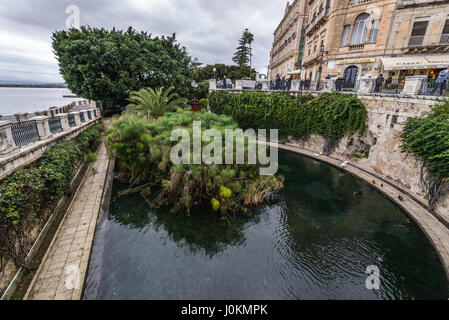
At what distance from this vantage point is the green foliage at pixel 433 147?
24.3 feet

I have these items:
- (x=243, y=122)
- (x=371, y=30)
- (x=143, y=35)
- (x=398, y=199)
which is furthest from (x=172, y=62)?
(x=398, y=199)

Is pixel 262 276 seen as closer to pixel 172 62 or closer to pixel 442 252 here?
pixel 442 252

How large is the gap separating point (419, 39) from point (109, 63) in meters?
24.7

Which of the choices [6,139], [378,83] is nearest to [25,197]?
[6,139]

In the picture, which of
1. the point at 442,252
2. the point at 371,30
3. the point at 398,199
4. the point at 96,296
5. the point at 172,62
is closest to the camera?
the point at 96,296

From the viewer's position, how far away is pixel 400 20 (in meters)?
14.9

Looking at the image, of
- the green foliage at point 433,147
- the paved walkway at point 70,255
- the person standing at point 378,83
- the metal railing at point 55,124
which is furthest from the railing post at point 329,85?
the metal railing at point 55,124

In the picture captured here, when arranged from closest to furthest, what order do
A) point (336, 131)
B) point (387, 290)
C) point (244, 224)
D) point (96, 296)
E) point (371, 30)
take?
1. point (96, 296)
2. point (387, 290)
3. point (244, 224)
4. point (336, 131)
5. point (371, 30)

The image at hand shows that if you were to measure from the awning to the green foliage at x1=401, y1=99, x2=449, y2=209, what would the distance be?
28.0 feet

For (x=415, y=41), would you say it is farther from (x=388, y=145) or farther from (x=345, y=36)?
(x=388, y=145)

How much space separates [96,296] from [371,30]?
2405cm

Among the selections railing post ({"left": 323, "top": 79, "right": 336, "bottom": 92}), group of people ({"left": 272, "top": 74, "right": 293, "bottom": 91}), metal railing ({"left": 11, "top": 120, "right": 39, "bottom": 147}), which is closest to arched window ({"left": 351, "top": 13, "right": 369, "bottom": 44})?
railing post ({"left": 323, "top": 79, "right": 336, "bottom": 92})

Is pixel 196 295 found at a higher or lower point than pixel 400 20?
lower

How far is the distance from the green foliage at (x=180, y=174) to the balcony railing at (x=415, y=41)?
53.7 ft
